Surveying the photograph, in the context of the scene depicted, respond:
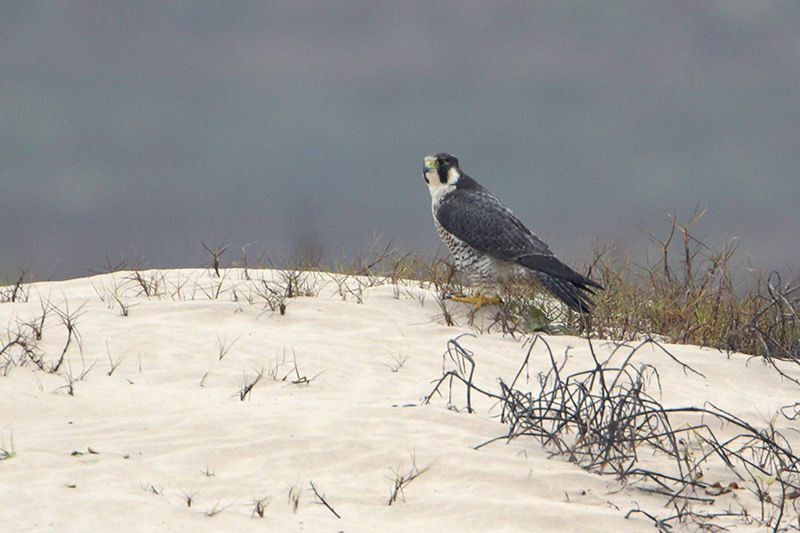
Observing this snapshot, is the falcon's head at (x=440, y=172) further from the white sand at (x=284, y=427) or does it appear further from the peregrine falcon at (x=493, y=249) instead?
the white sand at (x=284, y=427)

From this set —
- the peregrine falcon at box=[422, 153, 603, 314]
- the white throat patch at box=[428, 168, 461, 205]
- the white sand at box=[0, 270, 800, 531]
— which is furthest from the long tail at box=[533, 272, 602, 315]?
the white throat patch at box=[428, 168, 461, 205]

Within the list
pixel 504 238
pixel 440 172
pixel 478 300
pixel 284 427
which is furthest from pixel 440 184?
pixel 284 427

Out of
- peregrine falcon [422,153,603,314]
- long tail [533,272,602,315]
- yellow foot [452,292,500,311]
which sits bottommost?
yellow foot [452,292,500,311]

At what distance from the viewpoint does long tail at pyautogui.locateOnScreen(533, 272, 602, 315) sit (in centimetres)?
646

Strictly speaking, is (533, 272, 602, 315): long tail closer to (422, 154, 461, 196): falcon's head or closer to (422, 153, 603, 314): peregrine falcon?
(422, 153, 603, 314): peregrine falcon

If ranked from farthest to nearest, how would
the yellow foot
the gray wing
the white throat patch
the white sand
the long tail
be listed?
the white throat patch → the yellow foot → the gray wing → the long tail → the white sand

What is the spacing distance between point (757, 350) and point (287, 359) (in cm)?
306

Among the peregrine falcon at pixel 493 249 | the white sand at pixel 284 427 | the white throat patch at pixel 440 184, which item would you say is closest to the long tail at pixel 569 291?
the peregrine falcon at pixel 493 249

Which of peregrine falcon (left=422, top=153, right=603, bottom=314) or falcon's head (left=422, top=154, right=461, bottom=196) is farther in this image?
falcon's head (left=422, top=154, right=461, bottom=196)

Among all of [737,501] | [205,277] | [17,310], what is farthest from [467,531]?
[205,277]

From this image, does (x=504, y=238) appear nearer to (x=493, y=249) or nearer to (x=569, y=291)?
(x=493, y=249)

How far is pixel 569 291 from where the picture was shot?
6578 mm

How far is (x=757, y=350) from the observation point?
21.0 ft

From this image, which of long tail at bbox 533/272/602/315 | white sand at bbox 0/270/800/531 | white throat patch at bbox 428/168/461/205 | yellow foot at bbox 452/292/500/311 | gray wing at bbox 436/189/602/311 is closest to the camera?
white sand at bbox 0/270/800/531
